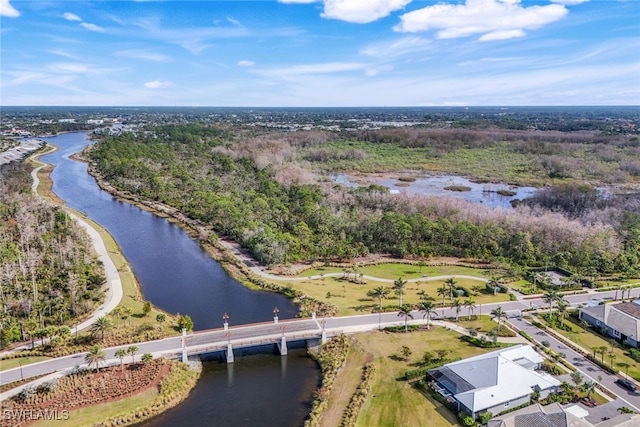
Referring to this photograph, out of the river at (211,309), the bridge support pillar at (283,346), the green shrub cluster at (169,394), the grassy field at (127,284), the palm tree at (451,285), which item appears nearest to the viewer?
the green shrub cluster at (169,394)

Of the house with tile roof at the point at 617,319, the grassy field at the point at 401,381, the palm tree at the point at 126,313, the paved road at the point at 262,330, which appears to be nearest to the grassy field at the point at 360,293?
the paved road at the point at 262,330

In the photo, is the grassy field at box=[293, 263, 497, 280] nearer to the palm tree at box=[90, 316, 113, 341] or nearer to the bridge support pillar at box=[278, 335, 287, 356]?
the bridge support pillar at box=[278, 335, 287, 356]

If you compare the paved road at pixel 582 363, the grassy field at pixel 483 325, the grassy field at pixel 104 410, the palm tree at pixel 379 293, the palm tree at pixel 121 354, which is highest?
the palm tree at pixel 121 354

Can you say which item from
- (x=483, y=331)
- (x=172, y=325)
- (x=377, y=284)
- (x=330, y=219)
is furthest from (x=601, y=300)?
(x=172, y=325)

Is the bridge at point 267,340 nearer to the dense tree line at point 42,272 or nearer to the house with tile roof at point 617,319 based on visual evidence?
the dense tree line at point 42,272

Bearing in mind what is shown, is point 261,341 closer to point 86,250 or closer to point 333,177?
point 86,250

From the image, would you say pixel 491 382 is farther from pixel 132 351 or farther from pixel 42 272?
pixel 42 272
